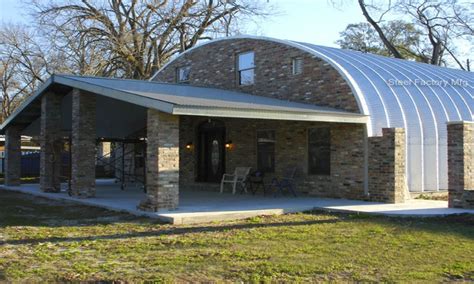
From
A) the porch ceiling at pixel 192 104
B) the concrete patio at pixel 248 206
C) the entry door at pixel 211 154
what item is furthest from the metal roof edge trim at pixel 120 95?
the entry door at pixel 211 154

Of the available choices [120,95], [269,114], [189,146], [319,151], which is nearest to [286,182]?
[319,151]

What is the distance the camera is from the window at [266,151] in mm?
16906

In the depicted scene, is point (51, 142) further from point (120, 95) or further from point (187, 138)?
point (120, 95)

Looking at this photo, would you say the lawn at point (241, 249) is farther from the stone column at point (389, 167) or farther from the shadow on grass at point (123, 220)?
the stone column at point (389, 167)

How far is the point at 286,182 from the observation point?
1589 cm

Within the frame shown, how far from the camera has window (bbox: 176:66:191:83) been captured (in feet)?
71.2

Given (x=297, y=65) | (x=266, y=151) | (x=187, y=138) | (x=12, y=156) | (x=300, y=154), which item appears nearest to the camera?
(x=300, y=154)

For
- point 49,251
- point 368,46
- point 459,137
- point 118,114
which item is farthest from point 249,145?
point 368,46

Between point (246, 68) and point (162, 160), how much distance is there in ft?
27.4

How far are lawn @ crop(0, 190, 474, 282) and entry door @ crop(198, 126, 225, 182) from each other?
7.72m

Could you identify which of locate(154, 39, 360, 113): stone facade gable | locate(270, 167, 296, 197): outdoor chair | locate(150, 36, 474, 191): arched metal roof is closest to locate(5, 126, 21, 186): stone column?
locate(154, 39, 360, 113): stone facade gable

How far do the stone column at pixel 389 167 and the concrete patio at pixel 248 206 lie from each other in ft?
1.22

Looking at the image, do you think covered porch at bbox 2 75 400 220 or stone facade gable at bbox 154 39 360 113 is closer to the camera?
covered porch at bbox 2 75 400 220

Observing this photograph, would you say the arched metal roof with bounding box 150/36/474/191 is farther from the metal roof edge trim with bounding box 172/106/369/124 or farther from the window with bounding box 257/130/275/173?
the window with bounding box 257/130/275/173
